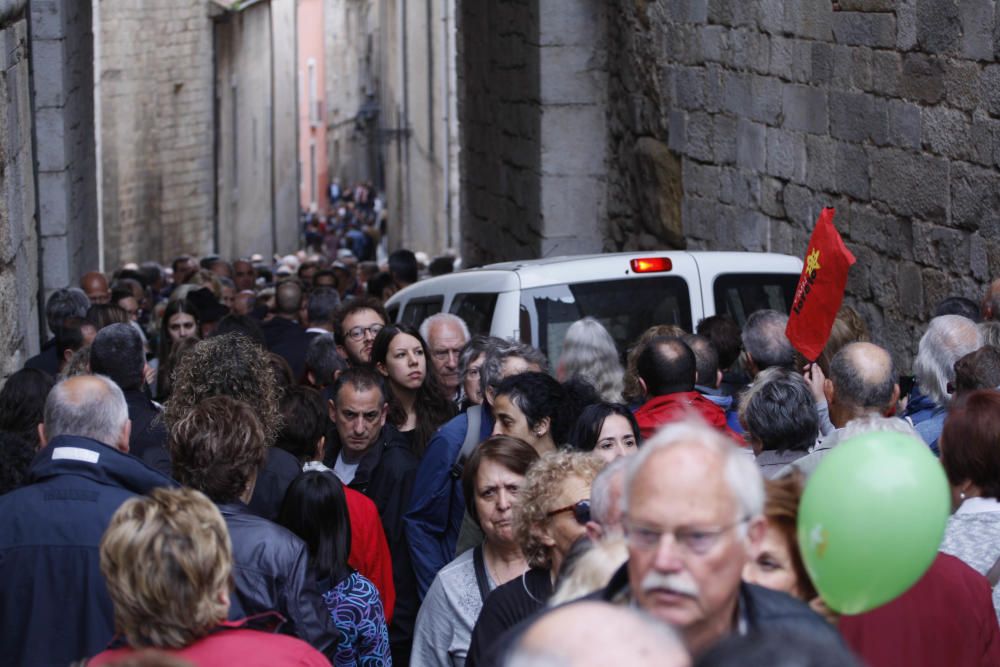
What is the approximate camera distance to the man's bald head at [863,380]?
539 cm

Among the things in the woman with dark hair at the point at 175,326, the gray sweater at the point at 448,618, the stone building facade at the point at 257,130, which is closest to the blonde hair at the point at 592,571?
the gray sweater at the point at 448,618

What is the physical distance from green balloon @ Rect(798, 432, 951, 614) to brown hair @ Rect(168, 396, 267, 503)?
76.0 inches

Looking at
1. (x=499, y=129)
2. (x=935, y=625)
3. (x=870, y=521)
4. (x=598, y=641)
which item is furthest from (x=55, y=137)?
(x=598, y=641)

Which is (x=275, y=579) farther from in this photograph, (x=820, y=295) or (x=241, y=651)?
(x=820, y=295)

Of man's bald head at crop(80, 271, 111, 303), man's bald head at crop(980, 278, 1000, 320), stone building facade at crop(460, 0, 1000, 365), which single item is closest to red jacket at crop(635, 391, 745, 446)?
man's bald head at crop(980, 278, 1000, 320)

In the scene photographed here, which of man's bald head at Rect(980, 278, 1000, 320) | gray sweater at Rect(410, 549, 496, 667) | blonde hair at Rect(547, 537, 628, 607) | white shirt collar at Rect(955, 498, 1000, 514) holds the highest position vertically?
man's bald head at Rect(980, 278, 1000, 320)

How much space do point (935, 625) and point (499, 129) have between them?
13.0 metres

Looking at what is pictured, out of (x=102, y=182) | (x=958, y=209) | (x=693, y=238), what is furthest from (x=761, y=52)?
(x=102, y=182)

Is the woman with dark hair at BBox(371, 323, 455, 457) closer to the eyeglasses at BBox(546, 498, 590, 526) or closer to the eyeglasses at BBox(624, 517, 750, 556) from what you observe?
the eyeglasses at BBox(546, 498, 590, 526)

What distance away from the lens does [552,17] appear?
14117mm

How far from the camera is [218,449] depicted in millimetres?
4535

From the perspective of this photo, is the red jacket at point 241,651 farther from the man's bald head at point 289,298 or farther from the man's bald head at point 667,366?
the man's bald head at point 289,298

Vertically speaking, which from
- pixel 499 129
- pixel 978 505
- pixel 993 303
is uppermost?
pixel 499 129

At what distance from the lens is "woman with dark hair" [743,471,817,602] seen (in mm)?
3223
